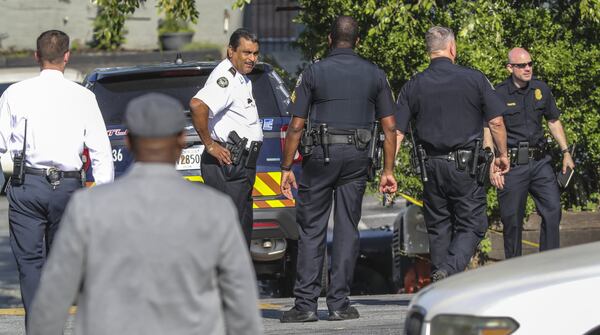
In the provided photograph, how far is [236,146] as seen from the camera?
25.8ft

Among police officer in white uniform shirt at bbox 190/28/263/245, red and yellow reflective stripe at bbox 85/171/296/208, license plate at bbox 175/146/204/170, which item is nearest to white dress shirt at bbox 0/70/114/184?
police officer in white uniform shirt at bbox 190/28/263/245

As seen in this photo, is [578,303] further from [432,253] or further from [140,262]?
[432,253]

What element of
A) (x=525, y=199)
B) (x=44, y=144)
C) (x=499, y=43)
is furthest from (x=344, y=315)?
(x=499, y=43)

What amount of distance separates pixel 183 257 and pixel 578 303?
5.16 ft

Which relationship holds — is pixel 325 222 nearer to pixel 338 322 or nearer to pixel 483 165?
pixel 338 322

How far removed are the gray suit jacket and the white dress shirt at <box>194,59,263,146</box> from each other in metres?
4.00

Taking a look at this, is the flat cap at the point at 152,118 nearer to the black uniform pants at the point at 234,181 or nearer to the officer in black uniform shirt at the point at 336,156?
the officer in black uniform shirt at the point at 336,156

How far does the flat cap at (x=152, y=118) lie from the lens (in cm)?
374

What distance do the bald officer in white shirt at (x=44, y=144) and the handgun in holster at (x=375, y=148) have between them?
1.61 metres

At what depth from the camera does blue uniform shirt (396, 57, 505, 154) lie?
791cm

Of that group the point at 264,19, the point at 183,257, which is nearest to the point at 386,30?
the point at 183,257

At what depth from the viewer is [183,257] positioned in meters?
3.71

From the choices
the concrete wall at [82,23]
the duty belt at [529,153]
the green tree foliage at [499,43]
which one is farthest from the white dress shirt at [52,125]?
the concrete wall at [82,23]

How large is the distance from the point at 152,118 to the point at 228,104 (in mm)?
4081
